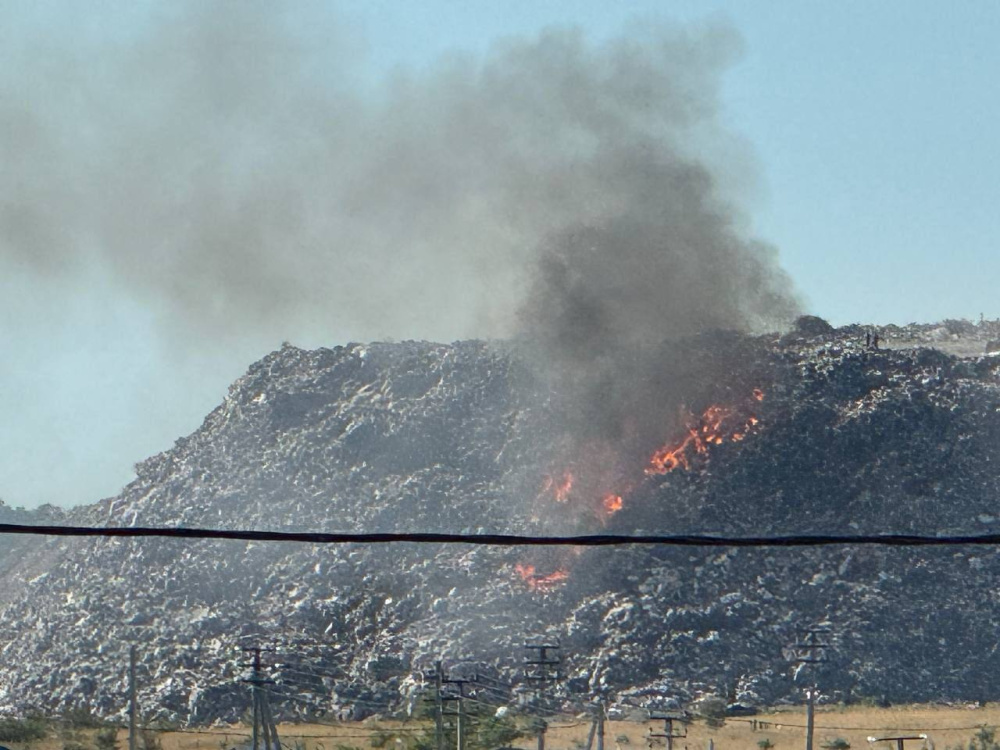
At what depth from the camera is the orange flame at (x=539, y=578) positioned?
59750mm

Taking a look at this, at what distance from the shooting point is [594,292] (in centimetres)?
7169

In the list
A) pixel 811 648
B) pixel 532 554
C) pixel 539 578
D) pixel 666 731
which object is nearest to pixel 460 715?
pixel 666 731

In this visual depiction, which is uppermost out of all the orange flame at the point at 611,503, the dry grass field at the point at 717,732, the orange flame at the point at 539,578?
the orange flame at the point at 611,503

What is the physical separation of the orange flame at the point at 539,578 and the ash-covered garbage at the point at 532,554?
0.11 metres

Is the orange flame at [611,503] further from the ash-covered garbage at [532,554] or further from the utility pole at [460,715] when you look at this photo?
the utility pole at [460,715]

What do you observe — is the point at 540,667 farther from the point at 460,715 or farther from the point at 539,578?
the point at 460,715

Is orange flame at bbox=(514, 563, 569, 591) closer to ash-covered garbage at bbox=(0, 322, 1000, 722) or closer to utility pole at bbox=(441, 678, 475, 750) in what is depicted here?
ash-covered garbage at bbox=(0, 322, 1000, 722)

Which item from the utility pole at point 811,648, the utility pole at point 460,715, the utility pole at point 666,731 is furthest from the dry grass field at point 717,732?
the utility pole at point 811,648

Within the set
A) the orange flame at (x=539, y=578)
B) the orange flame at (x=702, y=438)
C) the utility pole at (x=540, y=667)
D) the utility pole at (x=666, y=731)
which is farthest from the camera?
the orange flame at (x=702, y=438)

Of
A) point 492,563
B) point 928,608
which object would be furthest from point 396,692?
point 928,608

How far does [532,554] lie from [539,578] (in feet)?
6.47

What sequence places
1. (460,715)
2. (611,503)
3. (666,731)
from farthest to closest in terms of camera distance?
(611,503)
(666,731)
(460,715)

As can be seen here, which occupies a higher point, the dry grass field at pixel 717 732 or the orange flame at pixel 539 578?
the orange flame at pixel 539 578

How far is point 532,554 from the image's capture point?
205ft
